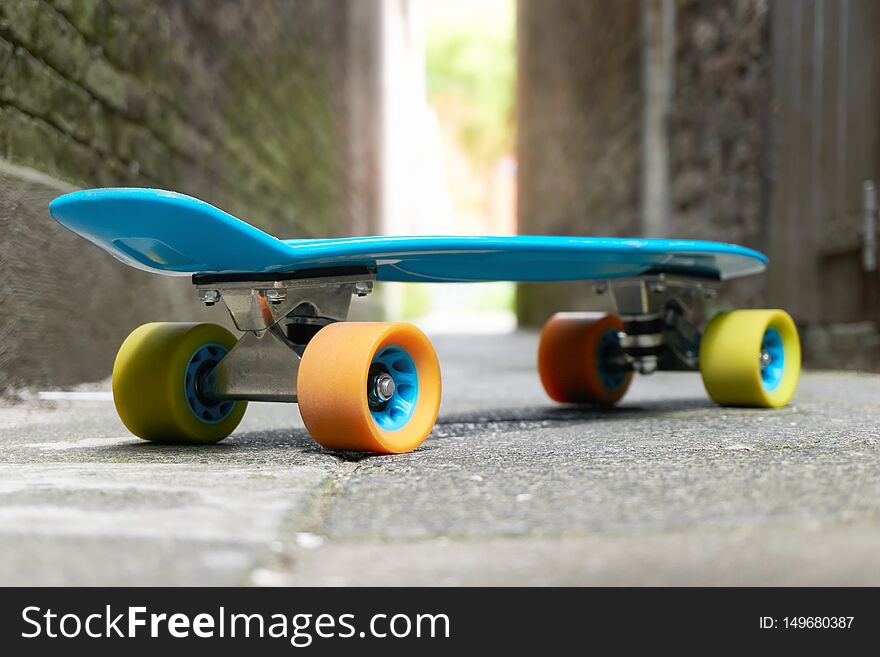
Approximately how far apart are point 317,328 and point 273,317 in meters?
0.10

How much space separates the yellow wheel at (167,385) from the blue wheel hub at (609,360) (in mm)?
1158

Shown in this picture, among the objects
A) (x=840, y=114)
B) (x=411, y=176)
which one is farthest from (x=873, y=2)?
(x=411, y=176)

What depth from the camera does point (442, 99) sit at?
81.8 ft

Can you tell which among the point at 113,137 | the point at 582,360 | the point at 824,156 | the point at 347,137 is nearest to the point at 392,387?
the point at 582,360

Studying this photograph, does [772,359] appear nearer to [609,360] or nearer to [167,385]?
[609,360]

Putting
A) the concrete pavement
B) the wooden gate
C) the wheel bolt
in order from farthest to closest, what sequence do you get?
the wooden gate, the wheel bolt, the concrete pavement

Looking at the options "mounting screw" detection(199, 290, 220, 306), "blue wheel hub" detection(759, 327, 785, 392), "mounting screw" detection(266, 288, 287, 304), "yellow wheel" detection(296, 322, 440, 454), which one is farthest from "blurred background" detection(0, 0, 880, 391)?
"blue wheel hub" detection(759, 327, 785, 392)

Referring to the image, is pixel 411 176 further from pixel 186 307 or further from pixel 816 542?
pixel 816 542

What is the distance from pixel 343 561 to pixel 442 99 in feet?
81.1

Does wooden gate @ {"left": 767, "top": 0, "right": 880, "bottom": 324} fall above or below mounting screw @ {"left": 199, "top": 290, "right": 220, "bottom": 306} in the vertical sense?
above

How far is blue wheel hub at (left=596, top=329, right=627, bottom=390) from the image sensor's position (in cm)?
272

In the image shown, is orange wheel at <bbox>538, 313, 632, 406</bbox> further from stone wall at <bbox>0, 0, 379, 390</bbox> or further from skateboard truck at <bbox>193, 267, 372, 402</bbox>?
stone wall at <bbox>0, 0, 379, 390</bbox>

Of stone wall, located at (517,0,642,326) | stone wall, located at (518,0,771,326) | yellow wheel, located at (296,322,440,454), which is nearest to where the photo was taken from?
yellow wheel, located at (296,322,440,454)

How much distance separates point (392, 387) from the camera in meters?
1.75
